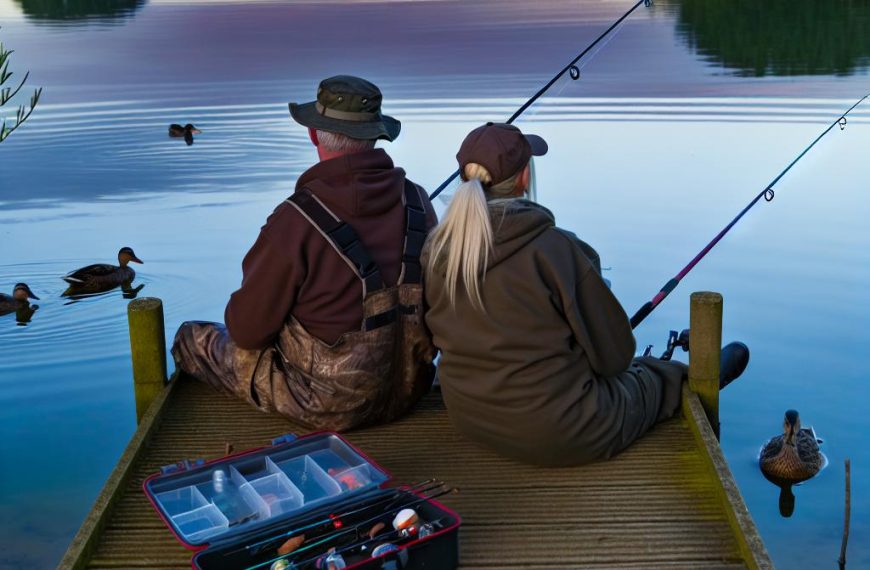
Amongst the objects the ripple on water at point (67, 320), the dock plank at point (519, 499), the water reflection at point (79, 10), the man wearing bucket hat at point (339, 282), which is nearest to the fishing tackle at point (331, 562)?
the dock plank at point (519, 499)

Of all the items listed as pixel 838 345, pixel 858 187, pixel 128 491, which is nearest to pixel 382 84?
pixel 858 187

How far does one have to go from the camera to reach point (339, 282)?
12.9 feet

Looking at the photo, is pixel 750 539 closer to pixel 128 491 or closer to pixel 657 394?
pixel 657 394

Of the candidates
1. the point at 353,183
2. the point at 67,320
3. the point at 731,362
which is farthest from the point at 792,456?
the point at 67,320

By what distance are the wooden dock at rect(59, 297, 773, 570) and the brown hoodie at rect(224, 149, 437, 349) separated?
476 millimetres

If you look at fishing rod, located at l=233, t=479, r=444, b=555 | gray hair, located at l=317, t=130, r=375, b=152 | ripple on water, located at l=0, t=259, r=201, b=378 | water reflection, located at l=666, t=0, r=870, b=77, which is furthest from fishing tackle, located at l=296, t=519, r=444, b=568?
water reflection, located at l=666, t=0, r=870, b=77

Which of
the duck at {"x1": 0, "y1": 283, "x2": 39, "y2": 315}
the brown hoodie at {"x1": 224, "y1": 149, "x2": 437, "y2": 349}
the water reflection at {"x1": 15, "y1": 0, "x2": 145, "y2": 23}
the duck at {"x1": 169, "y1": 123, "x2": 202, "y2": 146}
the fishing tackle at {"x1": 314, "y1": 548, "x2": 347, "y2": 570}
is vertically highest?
the water reflection at {"x1": 15, "y1": 0, "x2": 145, "y2": 23}

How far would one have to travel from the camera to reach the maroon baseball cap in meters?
3.65

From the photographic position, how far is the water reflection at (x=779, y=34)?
18.6 metres

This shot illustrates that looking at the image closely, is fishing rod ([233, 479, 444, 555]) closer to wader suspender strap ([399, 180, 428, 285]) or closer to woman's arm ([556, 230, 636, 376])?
woman's arm ([556, 230, 636, 376])

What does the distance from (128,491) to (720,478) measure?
6.09 ft

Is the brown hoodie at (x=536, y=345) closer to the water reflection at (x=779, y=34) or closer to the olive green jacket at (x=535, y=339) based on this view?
the olive green jacket at (x=535, y=339)

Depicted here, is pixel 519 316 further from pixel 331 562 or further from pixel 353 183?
pixel 331 562

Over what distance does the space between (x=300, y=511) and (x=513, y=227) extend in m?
→ 1.03
